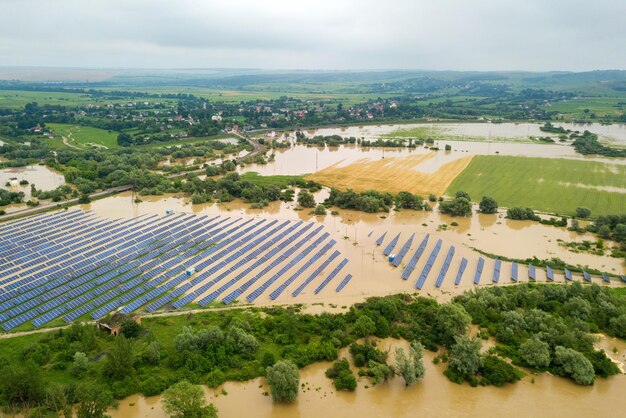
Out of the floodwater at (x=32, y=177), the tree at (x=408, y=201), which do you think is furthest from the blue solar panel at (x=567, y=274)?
the floodwater at (x=32, y=177)

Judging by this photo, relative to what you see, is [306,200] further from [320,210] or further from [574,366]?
[574,366]

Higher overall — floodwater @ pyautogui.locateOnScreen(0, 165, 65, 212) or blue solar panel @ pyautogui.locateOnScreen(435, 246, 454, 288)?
floodwater @ pyautogui.locateOnScreen(0, 165, 65, 212)

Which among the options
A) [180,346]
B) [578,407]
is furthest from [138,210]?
[578,407]

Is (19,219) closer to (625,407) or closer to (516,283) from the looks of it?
(516,283)

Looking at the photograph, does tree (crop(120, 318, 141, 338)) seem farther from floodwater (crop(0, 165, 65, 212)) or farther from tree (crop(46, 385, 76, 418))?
floodwater (crop(0, 165, 65, 212))

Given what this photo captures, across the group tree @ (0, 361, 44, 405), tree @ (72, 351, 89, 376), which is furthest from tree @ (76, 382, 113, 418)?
tree @ (72, 351, 89, 376)

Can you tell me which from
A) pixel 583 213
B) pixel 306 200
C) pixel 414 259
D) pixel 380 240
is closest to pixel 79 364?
pixel 414 259
